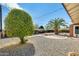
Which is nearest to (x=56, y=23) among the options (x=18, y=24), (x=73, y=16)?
(x=73, y=16)

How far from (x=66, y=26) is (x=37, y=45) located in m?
0.28

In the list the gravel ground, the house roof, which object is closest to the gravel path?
the gravel ground

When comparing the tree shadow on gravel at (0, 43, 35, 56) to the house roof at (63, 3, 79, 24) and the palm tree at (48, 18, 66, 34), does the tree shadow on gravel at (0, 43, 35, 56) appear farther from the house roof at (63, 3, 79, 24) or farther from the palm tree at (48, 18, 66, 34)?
the house roof at (63, 3, 79, 24)

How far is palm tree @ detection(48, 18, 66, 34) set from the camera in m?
2.12

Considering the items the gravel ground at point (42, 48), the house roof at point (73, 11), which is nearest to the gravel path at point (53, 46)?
the gravel ground at point (42, 48)

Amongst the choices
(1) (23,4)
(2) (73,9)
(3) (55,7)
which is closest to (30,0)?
(1) (23,4)

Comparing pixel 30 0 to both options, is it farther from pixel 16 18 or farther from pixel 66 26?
pixel 66 26

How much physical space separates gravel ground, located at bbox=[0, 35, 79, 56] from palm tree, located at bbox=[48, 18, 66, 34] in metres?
0.09

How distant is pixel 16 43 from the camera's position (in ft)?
7.08

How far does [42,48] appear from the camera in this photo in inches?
84.5

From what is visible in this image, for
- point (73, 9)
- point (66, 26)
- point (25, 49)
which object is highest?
point (73, 9)

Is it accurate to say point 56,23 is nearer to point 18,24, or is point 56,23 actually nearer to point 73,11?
point 73,11

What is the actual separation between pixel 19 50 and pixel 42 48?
0.61 feet

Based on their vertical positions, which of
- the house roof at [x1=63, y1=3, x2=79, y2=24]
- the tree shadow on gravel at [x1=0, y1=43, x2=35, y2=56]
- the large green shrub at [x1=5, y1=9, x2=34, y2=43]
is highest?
the house roof at [x1=63, y1=3, x2=79, y2=24]
